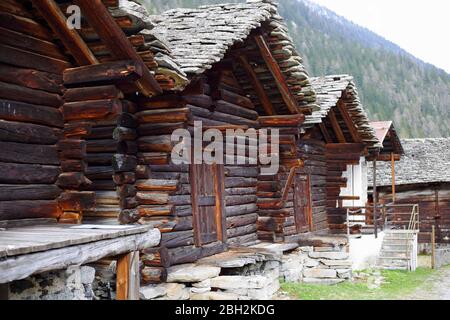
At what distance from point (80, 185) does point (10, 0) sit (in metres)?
2.47

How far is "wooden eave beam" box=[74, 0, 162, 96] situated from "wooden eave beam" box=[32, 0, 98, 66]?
348mm

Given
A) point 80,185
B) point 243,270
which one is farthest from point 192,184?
point 80,185

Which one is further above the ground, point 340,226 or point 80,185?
point 80,185

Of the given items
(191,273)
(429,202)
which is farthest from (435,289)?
(429,202)

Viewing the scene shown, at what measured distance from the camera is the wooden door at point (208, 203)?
407 inches

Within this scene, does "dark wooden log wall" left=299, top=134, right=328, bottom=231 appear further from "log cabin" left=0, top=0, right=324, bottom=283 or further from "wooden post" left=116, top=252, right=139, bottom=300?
"wooden post" left=116, top=252, right=139, bottom=300

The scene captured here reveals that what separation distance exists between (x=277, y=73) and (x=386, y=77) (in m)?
80.7

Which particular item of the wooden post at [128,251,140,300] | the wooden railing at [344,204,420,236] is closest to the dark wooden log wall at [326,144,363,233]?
the wooden railing at [344,204,420,236]

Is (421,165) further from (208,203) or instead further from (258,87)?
(208,203)

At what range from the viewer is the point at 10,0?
724cm

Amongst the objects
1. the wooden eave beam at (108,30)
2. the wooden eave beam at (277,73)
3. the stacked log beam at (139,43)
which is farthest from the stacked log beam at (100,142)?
the wooden eave beam at (277,73)

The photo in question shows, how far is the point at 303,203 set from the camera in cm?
1620

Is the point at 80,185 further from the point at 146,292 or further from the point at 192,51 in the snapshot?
the point at 192,51

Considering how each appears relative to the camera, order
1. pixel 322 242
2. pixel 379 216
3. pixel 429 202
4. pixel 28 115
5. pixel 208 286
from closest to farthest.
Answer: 1. pixel 28 115
2. pixel 208 286
3. pixel 322 242
4. pixel 379 216
5. pixel 429 202
